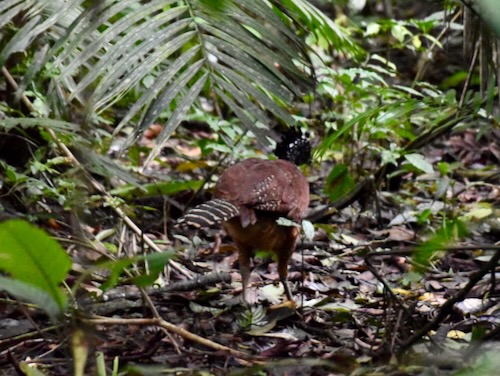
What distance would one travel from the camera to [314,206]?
229 inches

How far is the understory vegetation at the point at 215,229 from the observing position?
255 cm

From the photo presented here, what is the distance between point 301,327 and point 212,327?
0.37 m

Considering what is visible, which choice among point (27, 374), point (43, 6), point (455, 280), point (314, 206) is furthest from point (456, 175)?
point (27, 374)

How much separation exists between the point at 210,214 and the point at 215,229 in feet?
5.65

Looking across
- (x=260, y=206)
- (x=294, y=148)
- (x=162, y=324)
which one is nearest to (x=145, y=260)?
(x=162, y=324)

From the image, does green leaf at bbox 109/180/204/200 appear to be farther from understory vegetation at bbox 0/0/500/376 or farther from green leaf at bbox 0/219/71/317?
green leaf at bbox 0/219/71/317

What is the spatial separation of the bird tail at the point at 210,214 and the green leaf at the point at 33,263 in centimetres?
144

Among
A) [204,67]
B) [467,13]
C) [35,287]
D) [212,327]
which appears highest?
[467,13]

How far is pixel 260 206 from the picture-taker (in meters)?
3.85

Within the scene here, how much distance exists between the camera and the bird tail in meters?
3.48

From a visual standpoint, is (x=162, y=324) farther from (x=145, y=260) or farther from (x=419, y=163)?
(x=419, y=163)

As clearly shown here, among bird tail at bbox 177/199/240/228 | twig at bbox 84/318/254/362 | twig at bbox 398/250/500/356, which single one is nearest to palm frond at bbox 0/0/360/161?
bird tail at bbox 177/199/240/228

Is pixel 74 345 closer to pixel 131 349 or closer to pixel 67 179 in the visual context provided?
pixel 131 349

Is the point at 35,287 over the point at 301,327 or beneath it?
over
